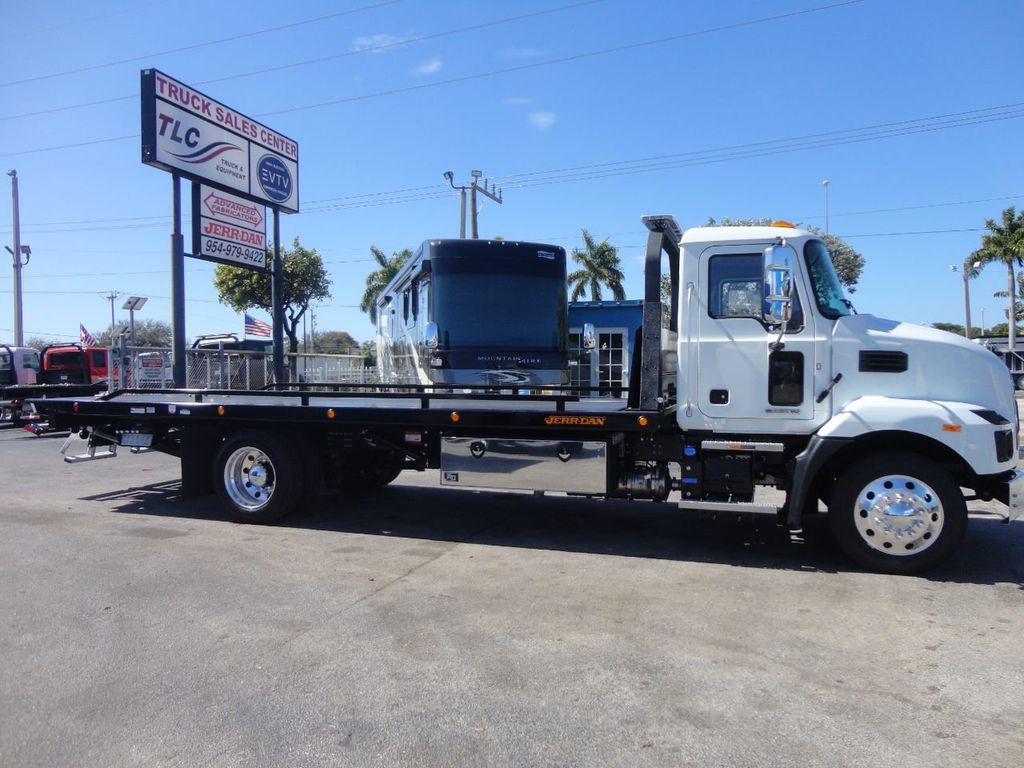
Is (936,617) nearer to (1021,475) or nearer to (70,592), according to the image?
(1021,475)

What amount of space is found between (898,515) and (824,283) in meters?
1.89

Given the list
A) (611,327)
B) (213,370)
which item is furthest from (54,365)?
(611,327)

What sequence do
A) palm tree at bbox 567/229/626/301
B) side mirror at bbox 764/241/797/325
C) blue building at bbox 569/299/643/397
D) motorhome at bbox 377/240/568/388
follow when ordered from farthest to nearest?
palm tree at bbox 567/229/626/301
blue building at bbox 569/299/643/397
motorhome at bbox 377/240/568/388
side mirror at bbox 764/241/797/325

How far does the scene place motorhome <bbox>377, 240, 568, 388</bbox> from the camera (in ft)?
31.5

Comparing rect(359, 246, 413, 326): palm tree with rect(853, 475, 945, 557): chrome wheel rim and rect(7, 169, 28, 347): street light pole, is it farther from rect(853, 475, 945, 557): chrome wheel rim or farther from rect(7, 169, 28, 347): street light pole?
rect(853, 475, 945, 557): chrome wheel rim

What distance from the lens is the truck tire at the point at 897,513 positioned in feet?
17.9

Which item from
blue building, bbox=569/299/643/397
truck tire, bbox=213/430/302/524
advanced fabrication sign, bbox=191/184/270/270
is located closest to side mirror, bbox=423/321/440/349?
truck tire, bbox=213/430/302/524

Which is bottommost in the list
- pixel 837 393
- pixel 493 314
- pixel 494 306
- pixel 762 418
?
pixel 762 418

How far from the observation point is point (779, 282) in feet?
17.4

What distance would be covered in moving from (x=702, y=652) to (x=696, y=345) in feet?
8.81

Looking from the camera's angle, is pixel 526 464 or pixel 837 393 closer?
pixel 837 393

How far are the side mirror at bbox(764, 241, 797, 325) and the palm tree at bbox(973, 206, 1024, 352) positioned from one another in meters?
46.0

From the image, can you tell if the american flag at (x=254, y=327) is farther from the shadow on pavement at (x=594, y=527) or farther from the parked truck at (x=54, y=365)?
the shadow on pavement at (x=594, y=527)

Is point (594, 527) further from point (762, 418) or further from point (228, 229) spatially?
point (228, 229)
